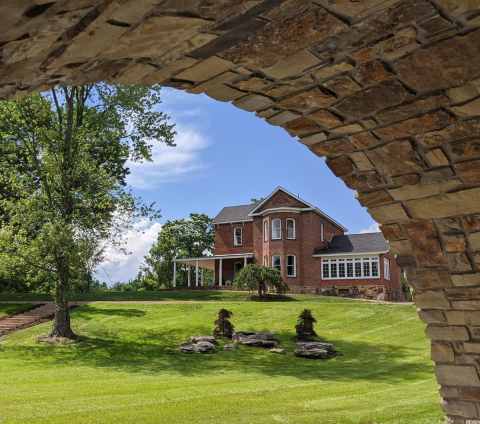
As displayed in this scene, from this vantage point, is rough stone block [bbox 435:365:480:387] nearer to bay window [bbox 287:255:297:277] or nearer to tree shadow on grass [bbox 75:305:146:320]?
tree shadow on grass [bbox 75:305:146:320]

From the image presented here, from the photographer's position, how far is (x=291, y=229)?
41.7 metres

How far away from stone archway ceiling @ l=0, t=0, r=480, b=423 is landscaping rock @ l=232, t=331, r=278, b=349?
1541cm

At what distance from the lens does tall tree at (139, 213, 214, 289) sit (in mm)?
54781

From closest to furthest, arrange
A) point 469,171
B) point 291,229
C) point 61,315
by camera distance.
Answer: point 469,171 → point 61,315 → point 291,229

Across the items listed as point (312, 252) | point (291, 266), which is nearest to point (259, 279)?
point (291, 266)

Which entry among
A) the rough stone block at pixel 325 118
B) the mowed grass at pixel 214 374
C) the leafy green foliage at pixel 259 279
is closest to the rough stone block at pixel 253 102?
the rough stone block at pixel 325 118

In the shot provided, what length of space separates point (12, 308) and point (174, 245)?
30.8 m

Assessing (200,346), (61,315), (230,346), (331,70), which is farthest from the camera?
(61,315)

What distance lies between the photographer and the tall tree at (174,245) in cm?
5478

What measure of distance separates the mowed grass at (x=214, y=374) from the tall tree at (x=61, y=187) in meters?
3.29

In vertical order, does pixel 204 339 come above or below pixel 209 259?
below

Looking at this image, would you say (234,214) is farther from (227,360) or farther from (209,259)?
(227,360)

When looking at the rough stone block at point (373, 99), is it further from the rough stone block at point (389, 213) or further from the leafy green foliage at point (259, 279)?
the leafy green foliage at point (259, 279)

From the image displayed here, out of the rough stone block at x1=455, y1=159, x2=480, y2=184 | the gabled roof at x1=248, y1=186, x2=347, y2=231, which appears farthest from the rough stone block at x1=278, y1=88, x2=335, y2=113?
the gabled roof at x1=248, y1=186, x2=347, y2=231
